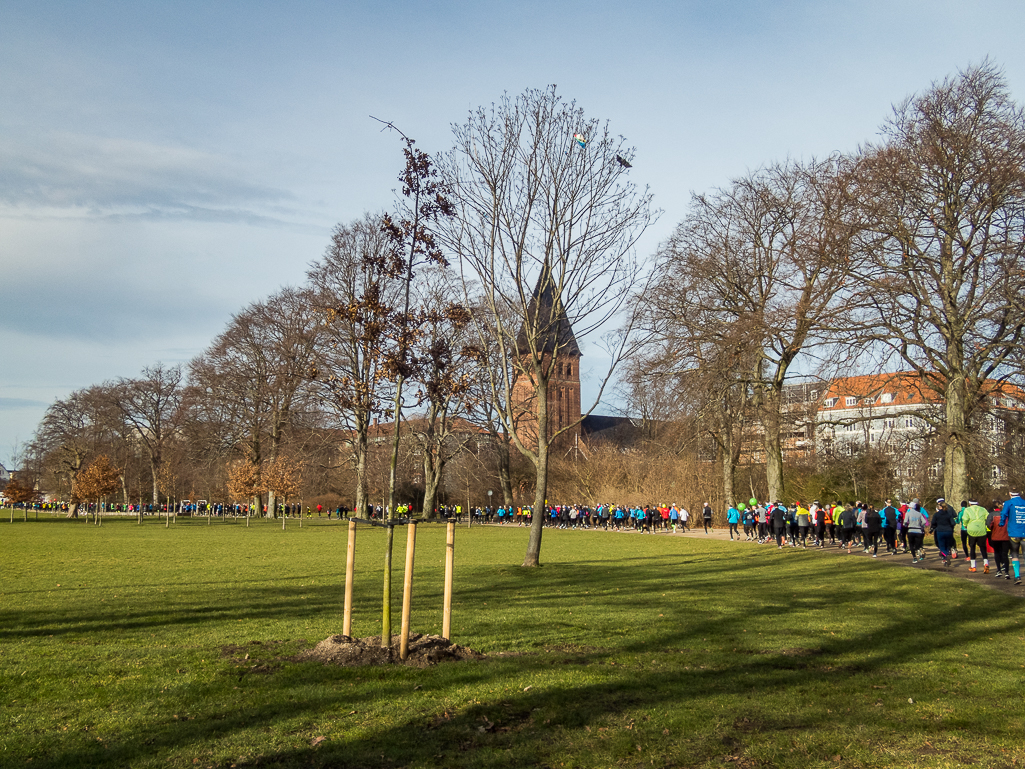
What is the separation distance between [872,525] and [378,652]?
67.1 ft

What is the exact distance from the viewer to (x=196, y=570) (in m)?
17.3

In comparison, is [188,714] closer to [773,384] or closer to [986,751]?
[986,751]

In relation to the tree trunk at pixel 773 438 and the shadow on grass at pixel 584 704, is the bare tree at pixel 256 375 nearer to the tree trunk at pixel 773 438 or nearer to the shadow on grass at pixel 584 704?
the tree trunk at pixel 773 438

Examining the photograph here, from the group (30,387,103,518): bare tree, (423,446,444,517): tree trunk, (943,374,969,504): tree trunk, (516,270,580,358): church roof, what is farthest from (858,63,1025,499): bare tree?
(30,387,103,518): bare tree

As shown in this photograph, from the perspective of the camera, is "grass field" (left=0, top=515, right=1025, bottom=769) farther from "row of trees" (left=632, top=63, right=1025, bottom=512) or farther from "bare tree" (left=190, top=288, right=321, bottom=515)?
"bare tree" (left=190, top=288, right=321, bottom=515)

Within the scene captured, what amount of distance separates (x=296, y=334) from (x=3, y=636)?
38.7 m

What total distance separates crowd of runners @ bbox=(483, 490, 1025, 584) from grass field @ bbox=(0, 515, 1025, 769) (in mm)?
4191

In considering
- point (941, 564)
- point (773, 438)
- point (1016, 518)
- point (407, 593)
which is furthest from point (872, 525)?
point (407, 593)

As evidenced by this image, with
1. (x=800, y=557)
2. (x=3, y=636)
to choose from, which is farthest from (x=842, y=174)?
(x=3, y=636)

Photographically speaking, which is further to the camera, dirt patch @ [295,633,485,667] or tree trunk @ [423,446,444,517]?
tree trunk @ [423,446,444,517]

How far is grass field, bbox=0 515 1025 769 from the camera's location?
17.0 ft

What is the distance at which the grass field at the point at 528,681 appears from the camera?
5195 millimetres

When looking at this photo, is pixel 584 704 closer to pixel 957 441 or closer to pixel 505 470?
pixel 957 441

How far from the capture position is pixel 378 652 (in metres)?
7.69
